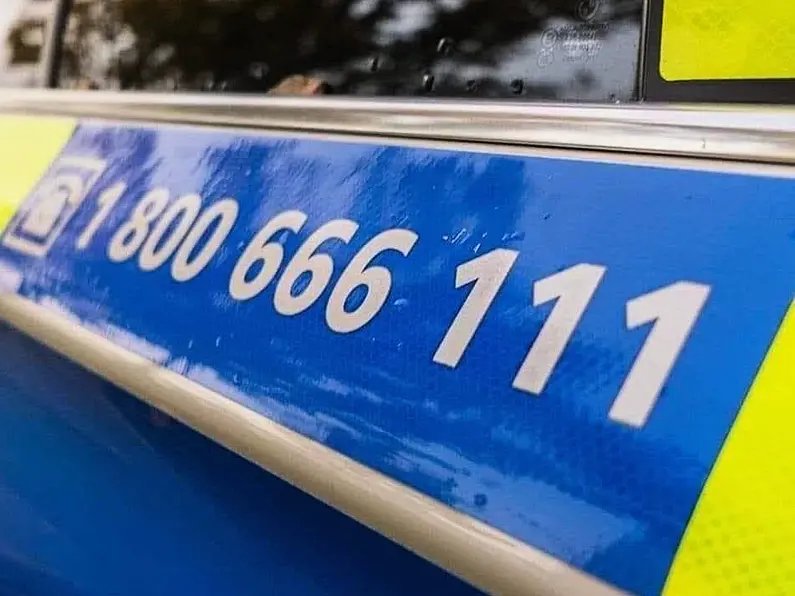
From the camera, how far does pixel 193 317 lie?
827 mm

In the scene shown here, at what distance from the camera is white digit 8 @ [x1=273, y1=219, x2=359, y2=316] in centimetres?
75

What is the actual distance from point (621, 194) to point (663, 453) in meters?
0.18

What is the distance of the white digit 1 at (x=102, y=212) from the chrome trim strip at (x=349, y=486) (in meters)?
0.10

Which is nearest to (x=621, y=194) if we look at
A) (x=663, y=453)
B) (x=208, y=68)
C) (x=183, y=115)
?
(x=663, y=453)

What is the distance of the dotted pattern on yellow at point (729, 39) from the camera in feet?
2.46

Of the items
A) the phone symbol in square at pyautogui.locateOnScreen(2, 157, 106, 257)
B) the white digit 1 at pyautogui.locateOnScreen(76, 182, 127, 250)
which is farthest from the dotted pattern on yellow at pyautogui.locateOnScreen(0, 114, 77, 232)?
the white digit 1 at pyautogui.locateOnScreen(76, 182, 127, 250)

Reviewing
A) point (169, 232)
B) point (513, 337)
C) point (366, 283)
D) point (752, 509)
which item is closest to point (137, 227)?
point (169, 232)

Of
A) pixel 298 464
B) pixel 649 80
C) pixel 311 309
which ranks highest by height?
pixel 649 80

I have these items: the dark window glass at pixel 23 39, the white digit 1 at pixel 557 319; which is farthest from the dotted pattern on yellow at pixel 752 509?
the dark window glass at pixel 23 39

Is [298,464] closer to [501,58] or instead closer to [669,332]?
[669,332]

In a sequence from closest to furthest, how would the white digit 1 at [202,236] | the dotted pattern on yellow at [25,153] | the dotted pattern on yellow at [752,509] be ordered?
the dotted pattern on yellow at [752,509] < the white digit 1 at [202,236] < the dotted pattern on yellow at [25,153]

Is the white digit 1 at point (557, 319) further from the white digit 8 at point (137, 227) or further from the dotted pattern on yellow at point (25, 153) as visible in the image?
the dotted pattern on yellow at point (25, 153)

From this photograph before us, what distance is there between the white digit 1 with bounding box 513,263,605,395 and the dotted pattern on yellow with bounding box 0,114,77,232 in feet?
2.29

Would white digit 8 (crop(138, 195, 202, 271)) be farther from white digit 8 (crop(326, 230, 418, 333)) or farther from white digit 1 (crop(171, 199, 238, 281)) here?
white digit 8 (crop(326, 230, 418, 333))
